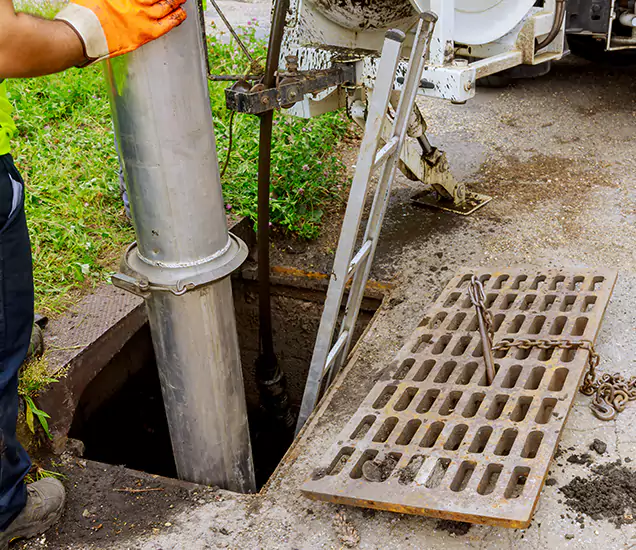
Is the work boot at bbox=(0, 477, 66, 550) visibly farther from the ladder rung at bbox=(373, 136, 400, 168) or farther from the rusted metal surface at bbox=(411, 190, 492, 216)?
the rusted metal surface at bbox=(411, 190, 492, 216)

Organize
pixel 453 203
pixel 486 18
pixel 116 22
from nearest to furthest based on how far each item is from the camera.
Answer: pixel 116 22, pixel 486 18, pixel 453 203

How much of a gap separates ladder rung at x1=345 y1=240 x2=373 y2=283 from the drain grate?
37cm

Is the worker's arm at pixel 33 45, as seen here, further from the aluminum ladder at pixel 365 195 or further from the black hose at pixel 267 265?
the aluminum ladder at pixel 365 195

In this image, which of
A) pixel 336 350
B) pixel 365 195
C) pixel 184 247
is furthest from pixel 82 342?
pixel 365 195

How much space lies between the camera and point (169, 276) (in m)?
2.17

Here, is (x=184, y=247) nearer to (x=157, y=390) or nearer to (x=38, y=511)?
(x=38, y=511)

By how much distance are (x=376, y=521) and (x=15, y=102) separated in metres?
4.26

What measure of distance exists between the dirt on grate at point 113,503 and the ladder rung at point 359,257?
1.02 metres

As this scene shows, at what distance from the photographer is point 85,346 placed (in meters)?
2.79

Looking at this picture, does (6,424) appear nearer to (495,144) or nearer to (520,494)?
(520,494)

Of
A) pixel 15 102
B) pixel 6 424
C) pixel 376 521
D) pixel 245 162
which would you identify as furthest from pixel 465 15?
pixel 15 102

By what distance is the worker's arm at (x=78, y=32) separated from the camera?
1622 mm

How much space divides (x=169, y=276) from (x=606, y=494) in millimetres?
1510

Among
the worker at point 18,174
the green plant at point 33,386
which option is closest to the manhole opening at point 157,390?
the green plant at point 33,386
